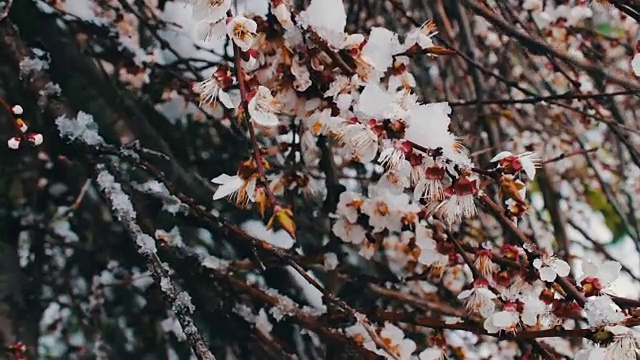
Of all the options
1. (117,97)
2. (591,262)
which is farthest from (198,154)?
(591,262)

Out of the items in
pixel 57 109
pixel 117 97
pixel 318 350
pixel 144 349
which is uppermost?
pixel 117 97

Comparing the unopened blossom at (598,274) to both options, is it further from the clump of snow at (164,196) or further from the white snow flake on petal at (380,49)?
the clump of snow at (164,196)

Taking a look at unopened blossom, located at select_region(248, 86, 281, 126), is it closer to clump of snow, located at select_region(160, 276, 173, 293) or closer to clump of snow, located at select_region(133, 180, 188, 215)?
clump of snow, located at select_region(160, 276, 173, 293)

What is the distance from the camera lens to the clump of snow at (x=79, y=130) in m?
1.24

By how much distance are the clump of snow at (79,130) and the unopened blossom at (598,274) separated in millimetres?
803

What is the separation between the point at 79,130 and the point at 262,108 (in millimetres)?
538

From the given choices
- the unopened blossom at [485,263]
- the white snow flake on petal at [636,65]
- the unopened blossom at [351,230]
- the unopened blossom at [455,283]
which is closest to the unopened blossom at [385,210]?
the unopened blossom at [351,230]

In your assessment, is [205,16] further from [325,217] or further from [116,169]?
[325,217]

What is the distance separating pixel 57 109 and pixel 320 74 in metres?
0.56

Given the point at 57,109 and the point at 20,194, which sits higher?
the point at 57,109

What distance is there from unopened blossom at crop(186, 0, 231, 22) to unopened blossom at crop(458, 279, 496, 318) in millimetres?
486

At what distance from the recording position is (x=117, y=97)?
58.9 inches

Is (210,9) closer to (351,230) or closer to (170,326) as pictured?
(351,230)

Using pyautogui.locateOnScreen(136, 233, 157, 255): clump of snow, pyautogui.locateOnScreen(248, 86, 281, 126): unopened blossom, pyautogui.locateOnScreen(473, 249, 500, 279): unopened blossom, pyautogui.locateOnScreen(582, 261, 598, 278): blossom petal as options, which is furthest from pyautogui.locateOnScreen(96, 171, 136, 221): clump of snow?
pyautogui.locateOnScreen(582, 261, 598, 278): blossom petal
